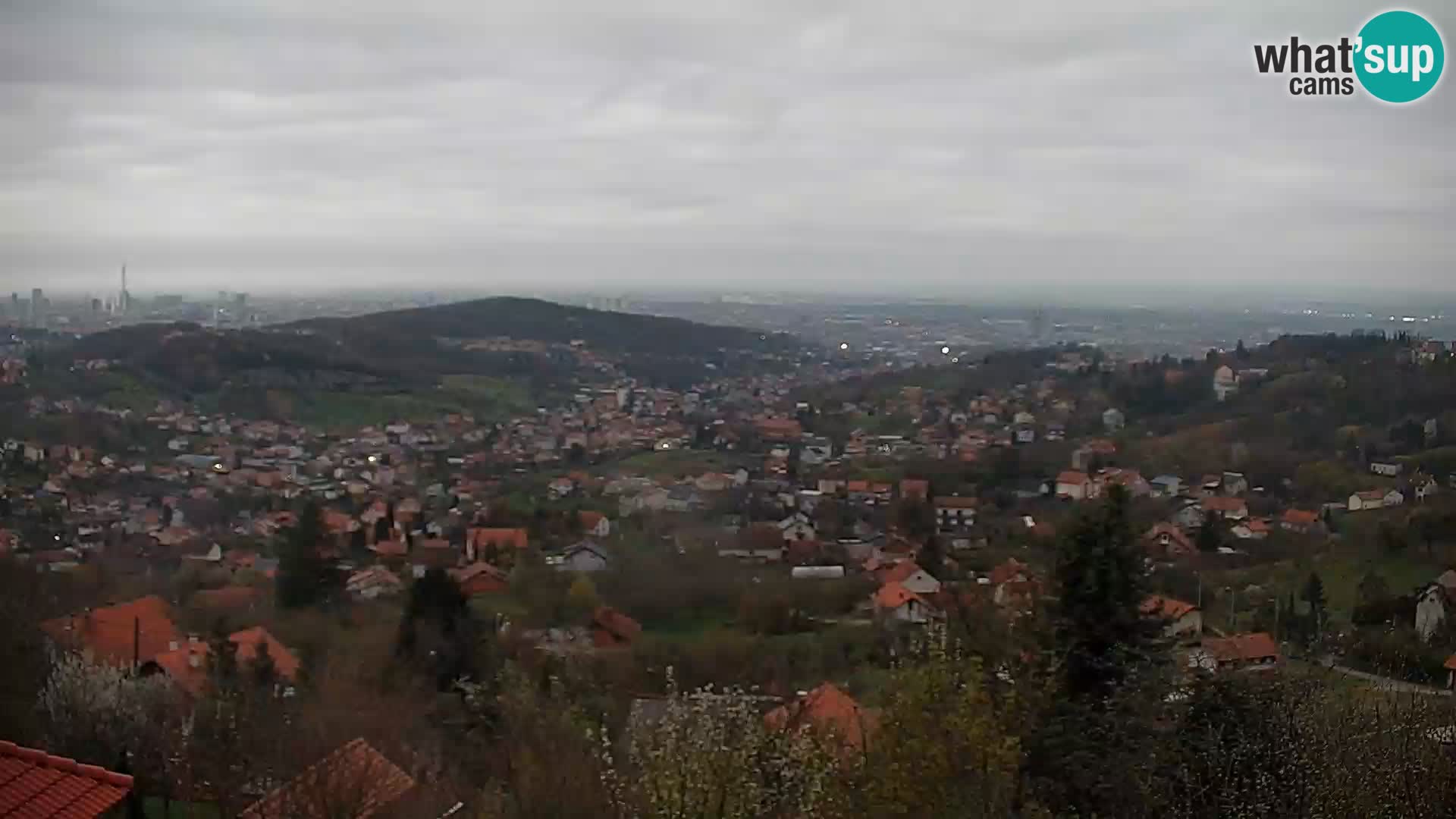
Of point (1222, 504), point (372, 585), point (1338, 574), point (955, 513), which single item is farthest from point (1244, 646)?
point (955, 513)

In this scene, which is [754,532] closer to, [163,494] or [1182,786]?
[163,494]

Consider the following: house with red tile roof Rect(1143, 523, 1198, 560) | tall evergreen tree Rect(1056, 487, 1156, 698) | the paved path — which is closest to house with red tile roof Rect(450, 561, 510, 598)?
house with red tile roof Rect(1143, 523, 1198, 560)

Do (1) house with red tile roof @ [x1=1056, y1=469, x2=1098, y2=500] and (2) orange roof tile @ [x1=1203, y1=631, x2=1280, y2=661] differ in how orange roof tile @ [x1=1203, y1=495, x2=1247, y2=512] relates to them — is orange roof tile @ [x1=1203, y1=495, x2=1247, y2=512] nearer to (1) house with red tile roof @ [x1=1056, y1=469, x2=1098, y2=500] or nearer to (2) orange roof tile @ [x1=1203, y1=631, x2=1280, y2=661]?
(1) house with red tile roof @ [x1=1056, y1=469, x2=1098, y2=500]

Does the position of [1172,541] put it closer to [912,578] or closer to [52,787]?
[912,578]

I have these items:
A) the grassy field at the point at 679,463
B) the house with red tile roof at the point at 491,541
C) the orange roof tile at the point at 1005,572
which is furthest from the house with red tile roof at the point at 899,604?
the grassy field at the point at 679,463

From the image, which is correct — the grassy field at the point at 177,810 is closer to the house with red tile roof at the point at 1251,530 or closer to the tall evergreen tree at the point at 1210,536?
the tall evergreen tree at the point at 1210,536
